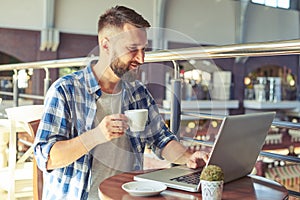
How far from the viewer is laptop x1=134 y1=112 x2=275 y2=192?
105 centimetres

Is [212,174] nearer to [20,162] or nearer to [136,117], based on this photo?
[136,117]

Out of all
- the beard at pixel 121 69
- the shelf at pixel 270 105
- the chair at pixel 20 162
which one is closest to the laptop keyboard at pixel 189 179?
the beard at pixel 121 69

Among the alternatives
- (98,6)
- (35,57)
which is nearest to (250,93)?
(98,6)

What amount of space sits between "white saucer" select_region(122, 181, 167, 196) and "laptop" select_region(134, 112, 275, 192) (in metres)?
0.05

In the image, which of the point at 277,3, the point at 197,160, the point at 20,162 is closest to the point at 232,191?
the point at 197,160

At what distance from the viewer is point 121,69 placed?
53.6 inches

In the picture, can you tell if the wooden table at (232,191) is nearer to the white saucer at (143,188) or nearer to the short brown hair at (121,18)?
the white saucer at (143,188)

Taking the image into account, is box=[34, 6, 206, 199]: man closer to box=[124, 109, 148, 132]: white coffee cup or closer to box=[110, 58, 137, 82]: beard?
box=[110, 58, 137, 82]: beard

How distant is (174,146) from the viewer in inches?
59.9

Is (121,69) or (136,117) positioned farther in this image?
(121,69)

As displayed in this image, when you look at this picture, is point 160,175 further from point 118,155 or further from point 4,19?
point 4,19

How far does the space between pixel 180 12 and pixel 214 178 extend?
36.3ft

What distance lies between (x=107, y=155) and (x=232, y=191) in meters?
0.46

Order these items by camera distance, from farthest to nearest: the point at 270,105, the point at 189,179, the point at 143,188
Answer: the point at 270,105 → the point at 189,179 → the point at 143,188
